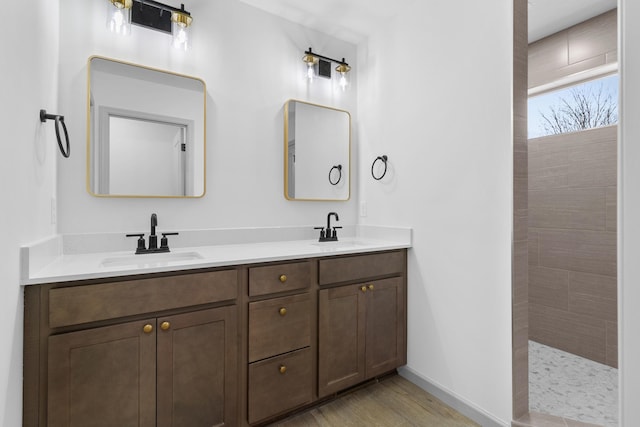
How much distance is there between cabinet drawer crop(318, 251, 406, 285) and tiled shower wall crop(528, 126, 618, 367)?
1384mm

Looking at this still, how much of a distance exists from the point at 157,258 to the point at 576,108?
10.8 ft

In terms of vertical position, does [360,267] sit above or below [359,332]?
above

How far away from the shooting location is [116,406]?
1.26 meters

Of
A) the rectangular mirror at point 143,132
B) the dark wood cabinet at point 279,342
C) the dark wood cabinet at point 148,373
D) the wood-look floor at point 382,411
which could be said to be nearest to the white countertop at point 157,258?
the dark wood cabinet at point 279,342

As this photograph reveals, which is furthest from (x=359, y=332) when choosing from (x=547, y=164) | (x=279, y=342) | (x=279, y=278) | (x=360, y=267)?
(x=547, y=164)

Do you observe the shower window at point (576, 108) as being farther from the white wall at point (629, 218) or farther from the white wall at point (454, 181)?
the white wall at point (629, 218)

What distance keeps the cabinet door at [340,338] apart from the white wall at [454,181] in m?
0.45

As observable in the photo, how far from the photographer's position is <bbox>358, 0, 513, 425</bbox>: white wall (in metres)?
1.65

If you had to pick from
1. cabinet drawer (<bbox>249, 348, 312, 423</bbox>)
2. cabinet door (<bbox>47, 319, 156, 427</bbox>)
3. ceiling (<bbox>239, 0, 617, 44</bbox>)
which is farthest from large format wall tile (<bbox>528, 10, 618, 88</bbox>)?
cabinet door (<bbox>47, 319, 156, 427</bbox>)

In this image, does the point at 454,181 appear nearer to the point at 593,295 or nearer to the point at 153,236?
the point at 593,295

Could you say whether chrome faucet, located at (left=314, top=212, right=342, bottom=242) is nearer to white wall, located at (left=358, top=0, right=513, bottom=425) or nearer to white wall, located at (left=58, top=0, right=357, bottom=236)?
white wall, located at (left=58, top=0, right=357, bottom=236)

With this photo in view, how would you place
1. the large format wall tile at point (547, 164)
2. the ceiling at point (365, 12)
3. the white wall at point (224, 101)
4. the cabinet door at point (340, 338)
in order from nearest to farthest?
the white wall at point (224, 101) → the cabinet door at point (340, 338) → the ceiling at point (365, 12) → the large format wall tile at point (547, 164)

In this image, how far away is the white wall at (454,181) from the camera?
1652 mm

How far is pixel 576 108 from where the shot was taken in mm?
2574
